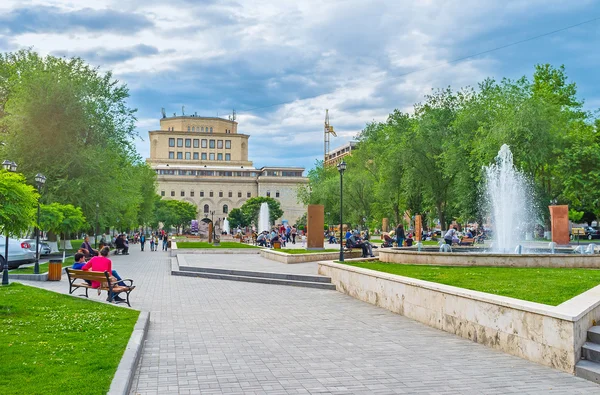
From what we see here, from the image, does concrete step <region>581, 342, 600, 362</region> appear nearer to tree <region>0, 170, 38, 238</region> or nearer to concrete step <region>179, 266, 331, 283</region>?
tree <region>0, 170, 38, 238</region>

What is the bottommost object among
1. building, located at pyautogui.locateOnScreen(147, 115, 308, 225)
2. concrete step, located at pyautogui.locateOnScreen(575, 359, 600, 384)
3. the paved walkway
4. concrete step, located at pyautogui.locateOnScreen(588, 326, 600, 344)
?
the paved walkway

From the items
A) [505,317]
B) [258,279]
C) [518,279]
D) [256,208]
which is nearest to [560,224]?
[258,279]

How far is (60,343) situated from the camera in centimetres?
767

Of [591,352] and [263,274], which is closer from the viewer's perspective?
[591,352]

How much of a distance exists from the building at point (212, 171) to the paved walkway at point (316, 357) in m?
111

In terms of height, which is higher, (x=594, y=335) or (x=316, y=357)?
(x=594, y=335)

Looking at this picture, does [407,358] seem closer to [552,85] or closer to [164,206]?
[552,85]

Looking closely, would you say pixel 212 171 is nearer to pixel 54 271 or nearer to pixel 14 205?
pixel 54 271

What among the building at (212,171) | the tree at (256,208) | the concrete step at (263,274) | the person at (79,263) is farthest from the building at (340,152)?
the person at (79,263)

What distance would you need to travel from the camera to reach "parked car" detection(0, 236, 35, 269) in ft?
68.9

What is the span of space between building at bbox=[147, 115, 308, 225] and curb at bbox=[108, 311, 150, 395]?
113513mm

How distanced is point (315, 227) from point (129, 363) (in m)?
22.3

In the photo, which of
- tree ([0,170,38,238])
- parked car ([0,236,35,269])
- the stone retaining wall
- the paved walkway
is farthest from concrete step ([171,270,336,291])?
tree ([0,170,38,238])

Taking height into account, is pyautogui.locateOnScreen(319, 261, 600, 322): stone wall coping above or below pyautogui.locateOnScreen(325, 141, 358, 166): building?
below
